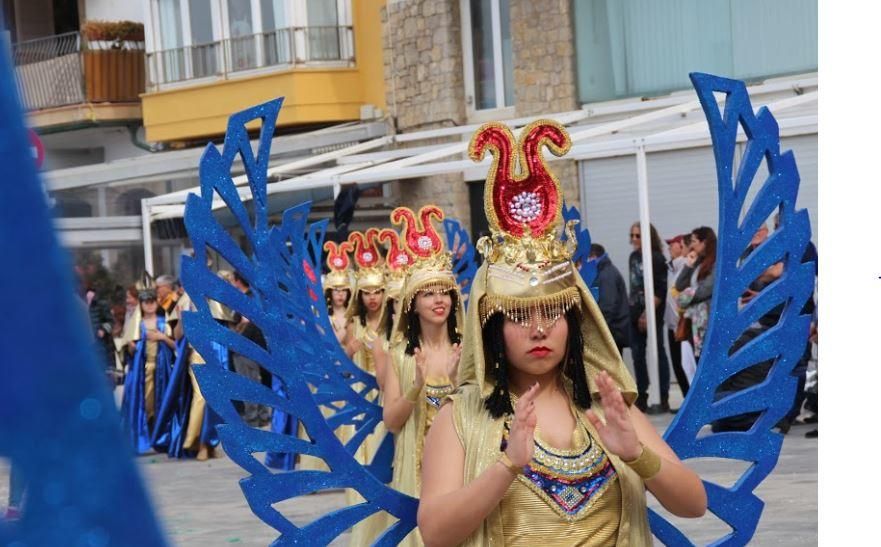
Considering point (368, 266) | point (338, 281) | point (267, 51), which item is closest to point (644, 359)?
point (338, 281)

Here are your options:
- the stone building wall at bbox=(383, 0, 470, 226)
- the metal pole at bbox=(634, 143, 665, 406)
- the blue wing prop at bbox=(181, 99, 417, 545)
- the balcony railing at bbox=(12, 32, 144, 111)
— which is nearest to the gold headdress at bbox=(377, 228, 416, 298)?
the blue wing prop at bbox=(181, 99, 417, 545)

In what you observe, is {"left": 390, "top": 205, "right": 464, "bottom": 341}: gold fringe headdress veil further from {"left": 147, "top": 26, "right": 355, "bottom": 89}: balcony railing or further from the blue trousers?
{"left": 147, "top": 26, "right": 355, "bottom": 89}: balcony railing

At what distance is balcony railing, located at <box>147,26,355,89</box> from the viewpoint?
24.5 m

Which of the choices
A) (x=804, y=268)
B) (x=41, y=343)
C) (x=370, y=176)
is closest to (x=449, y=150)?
(x=370, y=176)

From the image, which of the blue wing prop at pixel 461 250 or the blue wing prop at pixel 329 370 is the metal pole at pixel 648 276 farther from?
the blue wing prop at pixel 329 370

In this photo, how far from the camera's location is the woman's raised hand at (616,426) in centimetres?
331

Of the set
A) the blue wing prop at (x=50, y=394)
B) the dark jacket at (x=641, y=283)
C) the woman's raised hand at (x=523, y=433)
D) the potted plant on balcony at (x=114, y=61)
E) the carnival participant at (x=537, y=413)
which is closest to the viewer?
the blue wing prop at (x=50, y=394)

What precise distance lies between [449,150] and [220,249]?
13.9 metres

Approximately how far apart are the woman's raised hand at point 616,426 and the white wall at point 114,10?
1003 inches

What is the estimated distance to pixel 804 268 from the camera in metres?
4.31

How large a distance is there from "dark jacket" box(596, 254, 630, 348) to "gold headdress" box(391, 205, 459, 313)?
20.8 feet

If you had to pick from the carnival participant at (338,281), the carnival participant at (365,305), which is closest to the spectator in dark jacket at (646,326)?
the carnival participant at (338,281)
